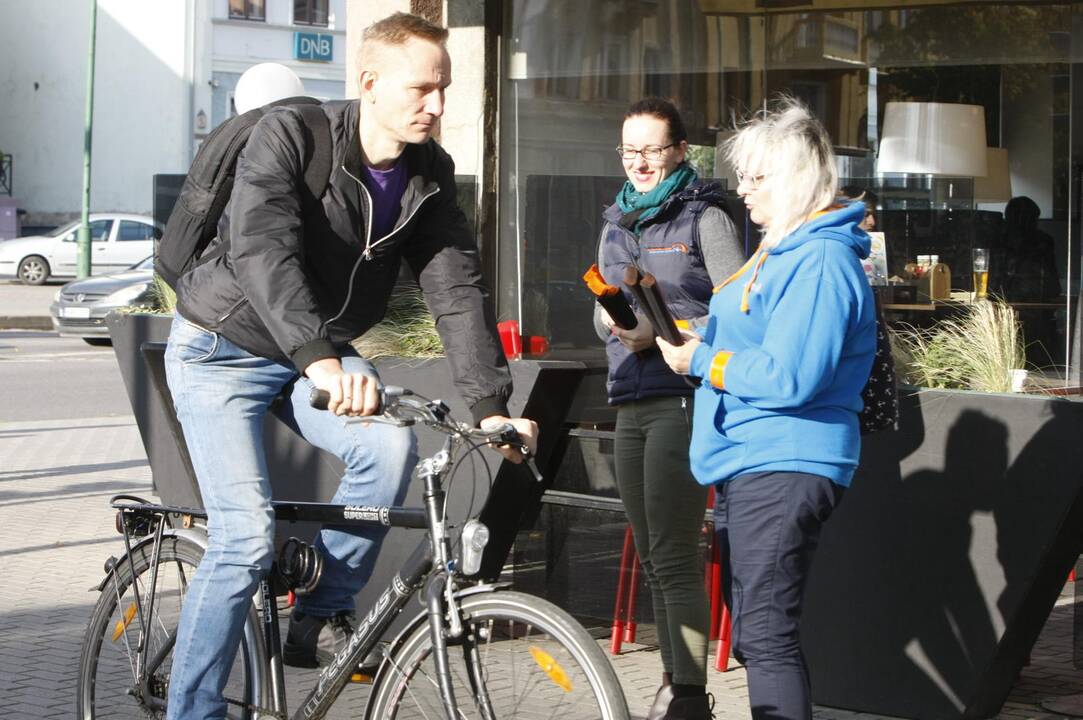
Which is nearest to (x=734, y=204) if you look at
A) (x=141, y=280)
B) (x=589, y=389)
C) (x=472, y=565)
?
(x=589, y=389)

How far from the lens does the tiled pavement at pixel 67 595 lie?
5.26 m

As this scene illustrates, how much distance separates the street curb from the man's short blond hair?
71.8 feet

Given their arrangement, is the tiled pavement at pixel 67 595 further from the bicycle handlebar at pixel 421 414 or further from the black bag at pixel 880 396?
the black bag at pixel 880 396

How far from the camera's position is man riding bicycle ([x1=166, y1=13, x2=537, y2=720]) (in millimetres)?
3633

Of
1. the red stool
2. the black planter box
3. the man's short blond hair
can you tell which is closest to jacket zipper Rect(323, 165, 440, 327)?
the man's short blond hair

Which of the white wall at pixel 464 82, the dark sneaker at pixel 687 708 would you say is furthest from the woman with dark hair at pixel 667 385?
the white wall at pixel 464 82

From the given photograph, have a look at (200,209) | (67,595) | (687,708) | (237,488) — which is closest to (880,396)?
(687,708)

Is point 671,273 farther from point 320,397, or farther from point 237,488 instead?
point 320,397

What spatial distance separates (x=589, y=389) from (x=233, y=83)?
37332 millimetres

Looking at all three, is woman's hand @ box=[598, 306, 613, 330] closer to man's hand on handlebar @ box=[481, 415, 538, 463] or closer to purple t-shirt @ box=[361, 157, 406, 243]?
purple t-shirt @ box=[361, 157, 406, 243]

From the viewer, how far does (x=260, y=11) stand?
Answer: 1598 inches

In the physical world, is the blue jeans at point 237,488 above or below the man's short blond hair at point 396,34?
below

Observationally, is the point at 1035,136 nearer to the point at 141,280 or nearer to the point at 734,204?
the point at 734,204

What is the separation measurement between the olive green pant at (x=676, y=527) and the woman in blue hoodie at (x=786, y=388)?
77 cm
